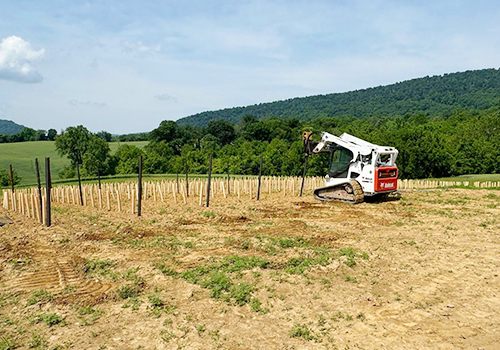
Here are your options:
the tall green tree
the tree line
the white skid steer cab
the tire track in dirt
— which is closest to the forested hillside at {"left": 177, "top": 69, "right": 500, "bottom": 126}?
the tree line

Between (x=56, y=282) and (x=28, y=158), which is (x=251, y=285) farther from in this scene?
(x=28, y=158)

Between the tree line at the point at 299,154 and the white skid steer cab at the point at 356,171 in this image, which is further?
the tree line at the point at 299,154

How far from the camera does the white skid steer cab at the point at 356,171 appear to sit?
52.9 feet

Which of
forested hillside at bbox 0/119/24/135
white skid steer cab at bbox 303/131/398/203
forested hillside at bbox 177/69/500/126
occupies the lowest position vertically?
white skid steer cab at bbox 303/131/398/203

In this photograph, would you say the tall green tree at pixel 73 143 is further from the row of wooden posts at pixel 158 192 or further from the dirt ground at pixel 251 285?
the dirt ground at pixel 251 285

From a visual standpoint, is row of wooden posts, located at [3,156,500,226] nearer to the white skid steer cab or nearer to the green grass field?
the white skid steer cab

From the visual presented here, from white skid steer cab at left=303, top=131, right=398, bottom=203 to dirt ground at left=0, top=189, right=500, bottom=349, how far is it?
12.7ft

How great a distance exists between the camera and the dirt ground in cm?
511

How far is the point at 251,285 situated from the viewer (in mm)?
6777

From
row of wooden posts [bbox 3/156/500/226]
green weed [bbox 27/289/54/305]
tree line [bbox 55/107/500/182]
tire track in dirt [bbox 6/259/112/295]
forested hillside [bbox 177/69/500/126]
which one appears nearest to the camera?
green weed [bbox 27/289/54/305]

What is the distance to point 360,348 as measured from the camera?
476 cm

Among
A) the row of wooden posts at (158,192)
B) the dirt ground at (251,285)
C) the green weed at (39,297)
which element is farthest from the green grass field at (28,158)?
the green weed at (39,297)

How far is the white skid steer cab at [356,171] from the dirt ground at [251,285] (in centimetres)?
387

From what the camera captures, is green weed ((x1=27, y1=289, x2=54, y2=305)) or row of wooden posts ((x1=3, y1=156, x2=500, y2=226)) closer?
green weed ((x1=27, y1=289, x2=54, y2=305))
